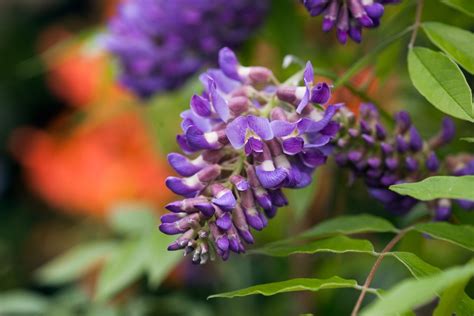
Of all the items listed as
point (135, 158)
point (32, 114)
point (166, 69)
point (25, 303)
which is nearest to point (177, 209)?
point (166, 69)

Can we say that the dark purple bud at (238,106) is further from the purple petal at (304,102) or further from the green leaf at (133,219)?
the green leaf at (133,219)

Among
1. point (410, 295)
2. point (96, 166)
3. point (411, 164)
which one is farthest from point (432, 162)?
point (96, 166)

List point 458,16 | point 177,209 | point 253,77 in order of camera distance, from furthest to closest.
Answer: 1. point 458,16
2. point 253,77
3. point 177,209

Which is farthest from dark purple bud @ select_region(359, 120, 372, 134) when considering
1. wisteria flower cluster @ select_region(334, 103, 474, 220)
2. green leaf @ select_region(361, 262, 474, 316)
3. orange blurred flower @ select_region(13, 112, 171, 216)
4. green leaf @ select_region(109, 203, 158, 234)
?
orange blurred flower @ select_region(13, 112, 171, 216)

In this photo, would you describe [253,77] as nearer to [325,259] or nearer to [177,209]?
[177,209]

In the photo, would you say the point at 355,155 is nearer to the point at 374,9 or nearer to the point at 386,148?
the point at 386,148

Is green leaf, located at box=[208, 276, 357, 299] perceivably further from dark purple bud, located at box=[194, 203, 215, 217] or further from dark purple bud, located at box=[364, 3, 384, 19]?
dark purple bud, located at box=[364, 3, 384, 19]

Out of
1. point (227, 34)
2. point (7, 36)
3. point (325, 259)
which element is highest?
point (7, 36)
